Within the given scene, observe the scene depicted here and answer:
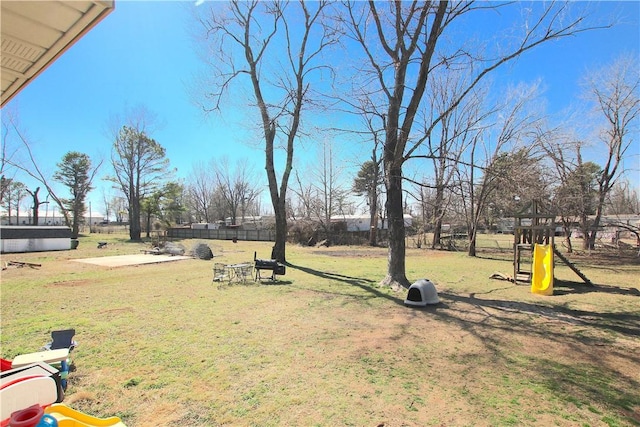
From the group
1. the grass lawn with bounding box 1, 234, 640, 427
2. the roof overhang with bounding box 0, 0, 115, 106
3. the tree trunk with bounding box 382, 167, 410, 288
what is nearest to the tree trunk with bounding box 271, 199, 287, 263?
the grass lawn with bounding box 1, 234, 640, 427

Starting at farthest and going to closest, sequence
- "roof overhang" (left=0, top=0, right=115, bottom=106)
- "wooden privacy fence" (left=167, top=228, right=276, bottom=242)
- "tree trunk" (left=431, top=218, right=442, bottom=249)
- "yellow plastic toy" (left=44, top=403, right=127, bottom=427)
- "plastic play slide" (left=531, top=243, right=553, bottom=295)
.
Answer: "wooden privacy fence" (left=167, top=228, right=276, bottom=242)
"tree trunk" (left=431, top=218, right=442, bottom=249)
"plastic play slide" (left=531, top=243, right=553, bottom=295)
"yellow plastic toy" (left=44, top=403, right=127, bottom=427)
"roof overhang" (left=0, top=0, right=115, bottom=106)

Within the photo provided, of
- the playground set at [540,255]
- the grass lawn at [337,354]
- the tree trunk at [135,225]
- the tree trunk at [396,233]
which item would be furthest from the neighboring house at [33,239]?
the playground set at [540,255]

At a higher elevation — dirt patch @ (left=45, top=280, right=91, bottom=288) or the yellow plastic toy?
the yellow plastic toy

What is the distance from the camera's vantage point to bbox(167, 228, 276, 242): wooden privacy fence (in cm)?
3350

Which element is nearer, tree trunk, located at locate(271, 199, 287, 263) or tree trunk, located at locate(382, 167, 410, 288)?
tree trunk, located at locate(382, 167, 410, 288)

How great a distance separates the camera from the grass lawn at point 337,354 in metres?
3.13

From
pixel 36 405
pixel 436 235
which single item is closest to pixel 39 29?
pixel 36 405

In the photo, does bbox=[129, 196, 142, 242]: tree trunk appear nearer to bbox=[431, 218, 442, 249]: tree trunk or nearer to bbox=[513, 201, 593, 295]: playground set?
bbox=[431, 218, 442, 249]: tree trunk

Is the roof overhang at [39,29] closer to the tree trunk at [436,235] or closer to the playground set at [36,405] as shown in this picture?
the playground set at [36,405]

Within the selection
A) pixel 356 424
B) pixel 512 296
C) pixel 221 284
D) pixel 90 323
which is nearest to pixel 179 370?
pixel 356 424

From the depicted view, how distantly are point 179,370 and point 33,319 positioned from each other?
4150 mm

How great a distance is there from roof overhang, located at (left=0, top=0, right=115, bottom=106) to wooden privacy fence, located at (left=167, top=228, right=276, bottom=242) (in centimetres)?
2811

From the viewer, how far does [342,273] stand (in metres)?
12.4

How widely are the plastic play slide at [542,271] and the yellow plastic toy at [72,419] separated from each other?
10.2m
